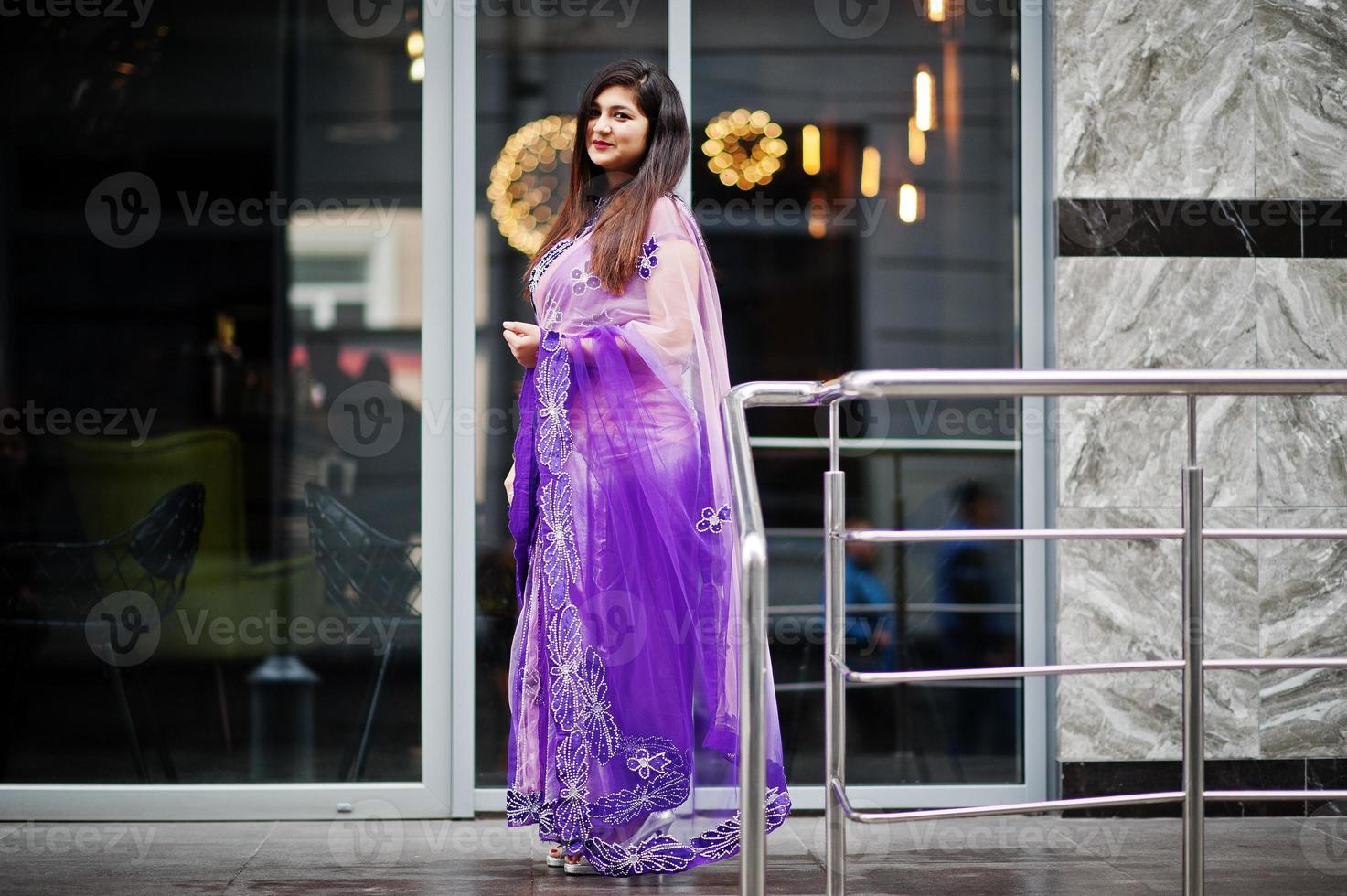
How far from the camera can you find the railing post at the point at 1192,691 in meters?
1.76

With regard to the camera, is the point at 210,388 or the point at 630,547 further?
the point at 210,388

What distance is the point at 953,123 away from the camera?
3123mm

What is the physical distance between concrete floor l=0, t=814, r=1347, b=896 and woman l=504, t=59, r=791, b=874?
0.46 ft

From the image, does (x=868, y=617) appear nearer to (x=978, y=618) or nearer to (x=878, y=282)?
(x=978, y=618)

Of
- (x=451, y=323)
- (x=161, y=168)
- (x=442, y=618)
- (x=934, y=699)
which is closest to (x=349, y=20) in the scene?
(x=161, y=168)

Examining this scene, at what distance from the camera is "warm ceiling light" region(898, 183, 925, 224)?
10.2 ft

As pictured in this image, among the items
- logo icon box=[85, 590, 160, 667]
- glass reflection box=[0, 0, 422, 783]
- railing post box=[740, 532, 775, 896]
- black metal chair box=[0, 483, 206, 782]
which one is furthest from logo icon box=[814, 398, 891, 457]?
logo icon box=[85, 590, 160, 667]

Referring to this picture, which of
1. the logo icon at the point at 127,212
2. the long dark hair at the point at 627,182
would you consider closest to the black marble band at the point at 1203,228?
the long dark hair at the point at 627,182

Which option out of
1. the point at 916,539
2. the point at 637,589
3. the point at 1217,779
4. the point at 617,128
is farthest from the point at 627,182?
the point at 1217,779

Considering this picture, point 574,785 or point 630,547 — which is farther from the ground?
point 630,547

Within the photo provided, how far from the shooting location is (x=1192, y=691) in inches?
70.1

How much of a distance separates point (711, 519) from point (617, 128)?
2.49 feet

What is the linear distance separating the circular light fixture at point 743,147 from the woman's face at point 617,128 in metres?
0.70

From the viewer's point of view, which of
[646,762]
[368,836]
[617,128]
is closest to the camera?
[646,762]
